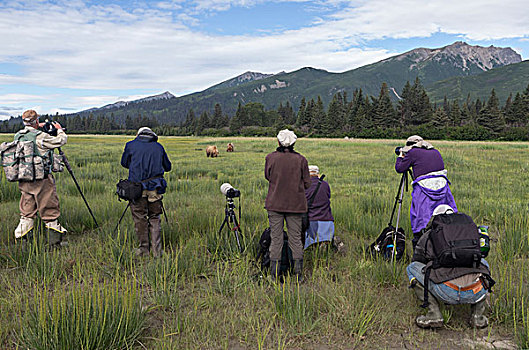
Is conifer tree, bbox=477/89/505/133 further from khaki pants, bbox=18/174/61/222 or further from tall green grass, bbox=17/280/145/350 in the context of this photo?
tall green grass, bbox=17/280/145/350

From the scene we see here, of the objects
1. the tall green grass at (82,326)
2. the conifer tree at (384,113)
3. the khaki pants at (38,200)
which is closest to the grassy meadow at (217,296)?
the tall green grass at (82,326)

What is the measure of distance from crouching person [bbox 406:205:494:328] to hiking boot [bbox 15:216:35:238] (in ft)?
20.4

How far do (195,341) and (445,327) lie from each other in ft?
9.01

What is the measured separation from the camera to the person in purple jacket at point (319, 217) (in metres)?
5.99

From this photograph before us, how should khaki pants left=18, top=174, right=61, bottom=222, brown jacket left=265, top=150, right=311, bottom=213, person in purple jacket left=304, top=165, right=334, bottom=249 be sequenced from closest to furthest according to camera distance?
brown jacket left=265, top=150, right=311, bottom=213
khaki pants left=18, top=174, right=61, bottom=222
person in purple jacket left=304, top=165, right=334, bottom=249

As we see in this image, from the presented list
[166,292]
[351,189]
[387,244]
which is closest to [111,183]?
[351,189]

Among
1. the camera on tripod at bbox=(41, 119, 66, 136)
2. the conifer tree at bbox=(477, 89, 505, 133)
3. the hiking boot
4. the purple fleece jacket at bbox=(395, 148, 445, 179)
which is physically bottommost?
the hiking boot

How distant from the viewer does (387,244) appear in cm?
570

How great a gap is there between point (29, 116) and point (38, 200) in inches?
57.7

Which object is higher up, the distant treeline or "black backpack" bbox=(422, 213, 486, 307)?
the distant treeline

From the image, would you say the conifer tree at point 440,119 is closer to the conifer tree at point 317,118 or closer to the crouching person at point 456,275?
the conifer tree at point 317,118

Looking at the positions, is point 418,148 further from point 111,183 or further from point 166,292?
point 111,183

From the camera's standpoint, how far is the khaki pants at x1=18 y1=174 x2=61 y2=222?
5.89 meters

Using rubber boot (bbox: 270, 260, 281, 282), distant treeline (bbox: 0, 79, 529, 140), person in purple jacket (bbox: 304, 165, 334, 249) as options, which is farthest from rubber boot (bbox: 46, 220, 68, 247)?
distant treeline (bbox: 0, 79, 529, 140)
